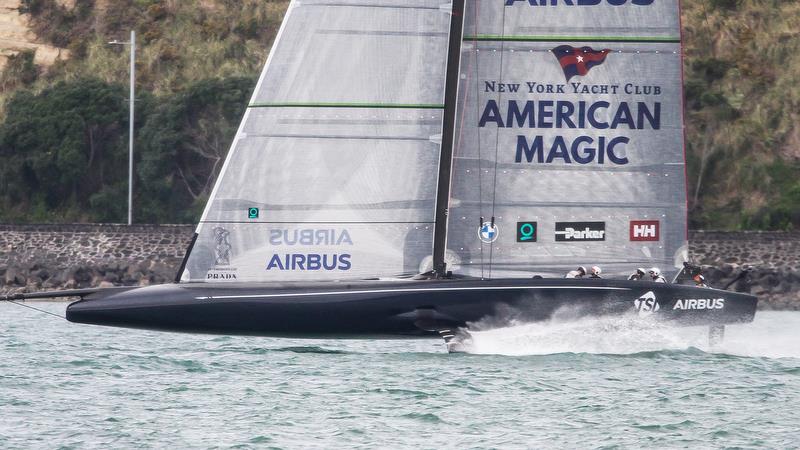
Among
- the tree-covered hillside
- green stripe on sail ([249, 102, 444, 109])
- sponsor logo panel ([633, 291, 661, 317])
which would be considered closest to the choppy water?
sponsor logo panel ([633, 291, 661, 317])

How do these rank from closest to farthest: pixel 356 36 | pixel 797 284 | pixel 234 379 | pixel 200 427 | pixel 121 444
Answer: pixel 121 444
pixel 200 427
pixel 234 379
pixel 356 36
pixel 797 284

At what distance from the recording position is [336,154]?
17578mm

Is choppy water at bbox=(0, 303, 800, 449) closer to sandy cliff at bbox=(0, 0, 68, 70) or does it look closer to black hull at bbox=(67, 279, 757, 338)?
black hull at bbox=(67, 279, 757, 338)

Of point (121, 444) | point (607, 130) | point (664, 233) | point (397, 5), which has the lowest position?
point (121, 444)

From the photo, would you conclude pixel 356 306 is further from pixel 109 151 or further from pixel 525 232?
pixel 109 151

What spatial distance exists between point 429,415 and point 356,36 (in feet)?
18.3

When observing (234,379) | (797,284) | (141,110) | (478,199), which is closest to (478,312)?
(478,199)

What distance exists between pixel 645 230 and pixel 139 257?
68.6 feet

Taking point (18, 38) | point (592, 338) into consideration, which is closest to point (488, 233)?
→ point (592, 338)

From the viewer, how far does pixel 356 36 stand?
1767cm

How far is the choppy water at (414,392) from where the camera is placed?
1295cm

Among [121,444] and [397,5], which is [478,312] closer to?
[397,5]

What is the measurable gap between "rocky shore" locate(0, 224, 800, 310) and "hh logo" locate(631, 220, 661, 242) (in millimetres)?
16458

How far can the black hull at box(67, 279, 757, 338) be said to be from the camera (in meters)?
16.8
